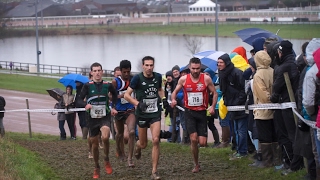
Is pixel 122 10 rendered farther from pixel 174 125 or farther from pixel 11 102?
pixel 174 125

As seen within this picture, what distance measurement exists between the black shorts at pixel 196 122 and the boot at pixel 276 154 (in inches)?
49.8

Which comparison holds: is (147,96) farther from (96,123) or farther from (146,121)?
(96,123)

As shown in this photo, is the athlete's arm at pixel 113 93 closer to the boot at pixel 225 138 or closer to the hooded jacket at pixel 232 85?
the hooded jacket at pixel 232 85

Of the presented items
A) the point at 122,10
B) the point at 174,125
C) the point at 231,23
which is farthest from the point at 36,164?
the point at 122,10

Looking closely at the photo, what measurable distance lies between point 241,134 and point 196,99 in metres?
1.74

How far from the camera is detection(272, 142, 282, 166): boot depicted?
1160cm

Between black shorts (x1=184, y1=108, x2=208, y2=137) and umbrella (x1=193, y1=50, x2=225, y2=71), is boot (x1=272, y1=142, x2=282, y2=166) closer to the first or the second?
black shorts (x1=184, y1=108, x2=208, y2=137)

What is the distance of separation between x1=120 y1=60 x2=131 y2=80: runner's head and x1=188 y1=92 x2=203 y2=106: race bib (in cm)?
172

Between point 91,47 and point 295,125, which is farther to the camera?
point 91,47

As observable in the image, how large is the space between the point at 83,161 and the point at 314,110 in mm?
6370

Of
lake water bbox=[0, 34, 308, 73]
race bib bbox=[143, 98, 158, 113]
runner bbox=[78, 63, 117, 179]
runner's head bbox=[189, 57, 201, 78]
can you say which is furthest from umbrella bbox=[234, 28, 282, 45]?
lake water bbox=[0, 34, 308, 73]

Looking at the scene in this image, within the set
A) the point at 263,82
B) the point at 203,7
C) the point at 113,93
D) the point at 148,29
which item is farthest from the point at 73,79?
the point at 203,7

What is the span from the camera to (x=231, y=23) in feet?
373

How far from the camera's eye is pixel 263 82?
11.4 metres
